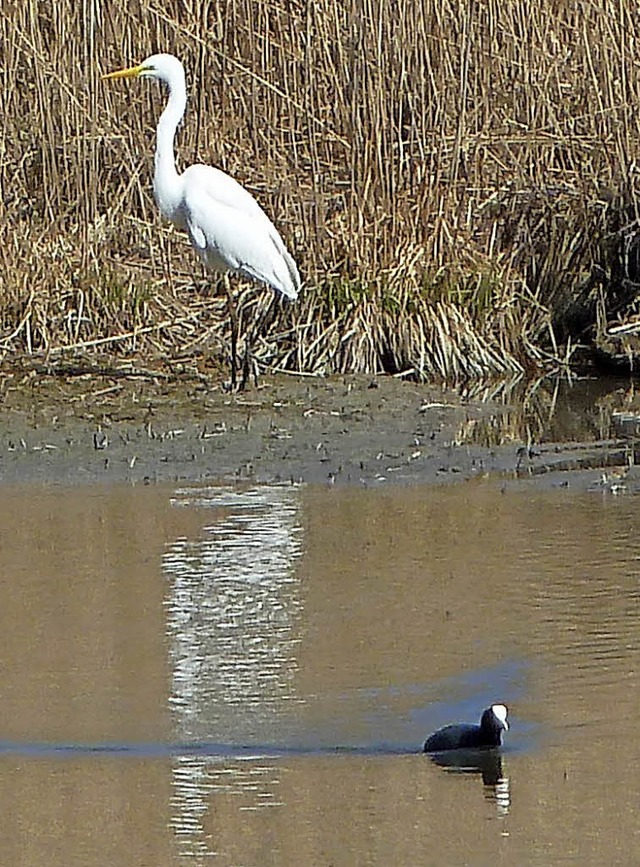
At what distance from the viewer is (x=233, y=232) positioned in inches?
368

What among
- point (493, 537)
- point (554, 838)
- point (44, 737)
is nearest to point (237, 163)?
point (493, 537)

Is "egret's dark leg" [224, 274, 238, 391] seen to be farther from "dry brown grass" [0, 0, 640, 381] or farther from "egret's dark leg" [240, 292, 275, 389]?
"dry brown grass" [0, 0, 640, 381]

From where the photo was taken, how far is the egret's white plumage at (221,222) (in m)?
9.36

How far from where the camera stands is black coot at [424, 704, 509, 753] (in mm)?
4348

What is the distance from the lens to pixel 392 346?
981cm

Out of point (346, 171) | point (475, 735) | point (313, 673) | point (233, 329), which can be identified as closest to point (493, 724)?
point (475, 735)

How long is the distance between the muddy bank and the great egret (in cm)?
51

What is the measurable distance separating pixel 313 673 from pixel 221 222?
4.59m

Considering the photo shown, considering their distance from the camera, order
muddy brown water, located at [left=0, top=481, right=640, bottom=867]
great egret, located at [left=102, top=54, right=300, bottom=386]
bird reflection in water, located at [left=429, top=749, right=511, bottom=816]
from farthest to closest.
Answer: great egret, located at [left=102, top=54, right=300, bottom=386], bird reflection in water, located at [left=429, top=749, right=511, bottom=816], muddy brown water, located at [left=0, top=481, right=640, bottom=867]

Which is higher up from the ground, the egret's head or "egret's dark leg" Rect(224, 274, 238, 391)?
the egret's head

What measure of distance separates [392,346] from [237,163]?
1.75m

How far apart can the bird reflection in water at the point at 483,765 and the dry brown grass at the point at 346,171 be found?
17.6 feet

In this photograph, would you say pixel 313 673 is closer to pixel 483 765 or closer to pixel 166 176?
pixel 483 765

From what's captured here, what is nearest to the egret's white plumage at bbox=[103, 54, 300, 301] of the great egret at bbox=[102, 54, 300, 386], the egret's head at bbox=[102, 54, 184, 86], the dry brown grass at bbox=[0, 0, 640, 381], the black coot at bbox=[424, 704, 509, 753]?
the great egret at bbox=[102, 54, 300, 386]
